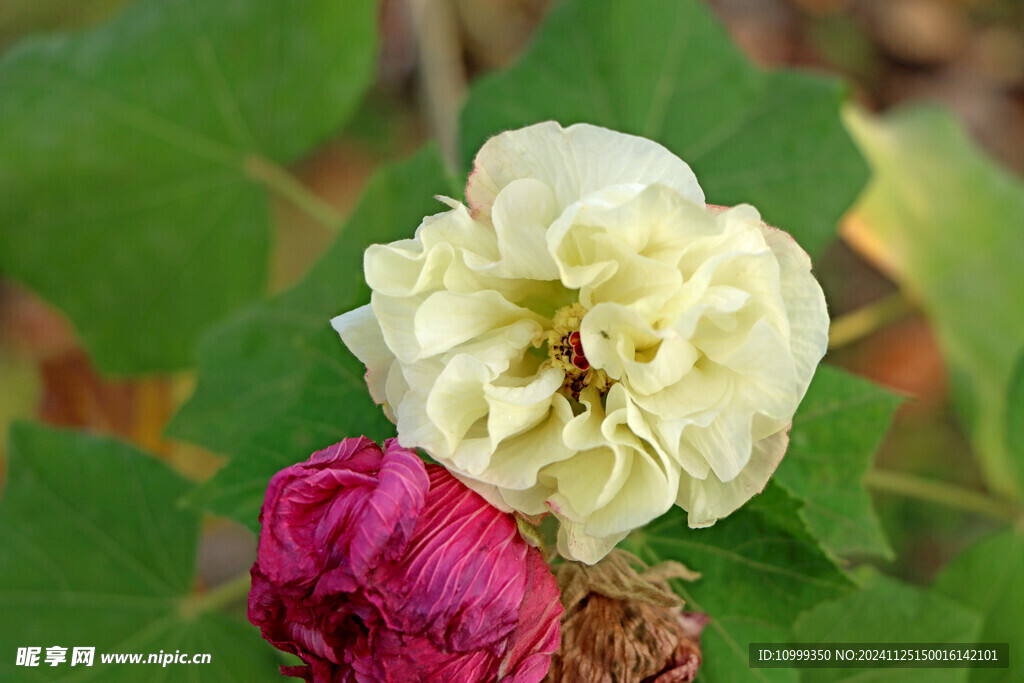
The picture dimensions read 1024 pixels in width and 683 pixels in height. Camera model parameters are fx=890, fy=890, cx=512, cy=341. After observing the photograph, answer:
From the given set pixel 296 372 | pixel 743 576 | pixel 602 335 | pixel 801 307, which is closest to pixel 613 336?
pixel 602 335

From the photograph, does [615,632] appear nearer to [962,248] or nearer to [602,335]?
[602,335]

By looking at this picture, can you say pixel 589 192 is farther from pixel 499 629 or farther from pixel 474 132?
pixel 474 132

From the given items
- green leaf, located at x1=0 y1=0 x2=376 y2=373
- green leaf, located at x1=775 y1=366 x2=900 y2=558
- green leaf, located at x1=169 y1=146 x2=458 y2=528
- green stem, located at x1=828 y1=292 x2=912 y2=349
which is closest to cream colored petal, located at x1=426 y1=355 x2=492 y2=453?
green leaf, located at x1=169 y1=146 x2=458 y2=528

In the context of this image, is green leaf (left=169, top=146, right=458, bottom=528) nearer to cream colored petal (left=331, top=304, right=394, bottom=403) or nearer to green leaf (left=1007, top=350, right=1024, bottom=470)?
cream colored petal (left=331, top=304, right=394, bottom=403)

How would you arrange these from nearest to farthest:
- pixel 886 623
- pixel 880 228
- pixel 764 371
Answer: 1. pixel 764 371
2. pixel 886 623
3. pixel 880 228

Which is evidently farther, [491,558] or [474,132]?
[474,132]

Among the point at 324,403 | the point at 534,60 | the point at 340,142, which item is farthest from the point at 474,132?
the point at 340,142
